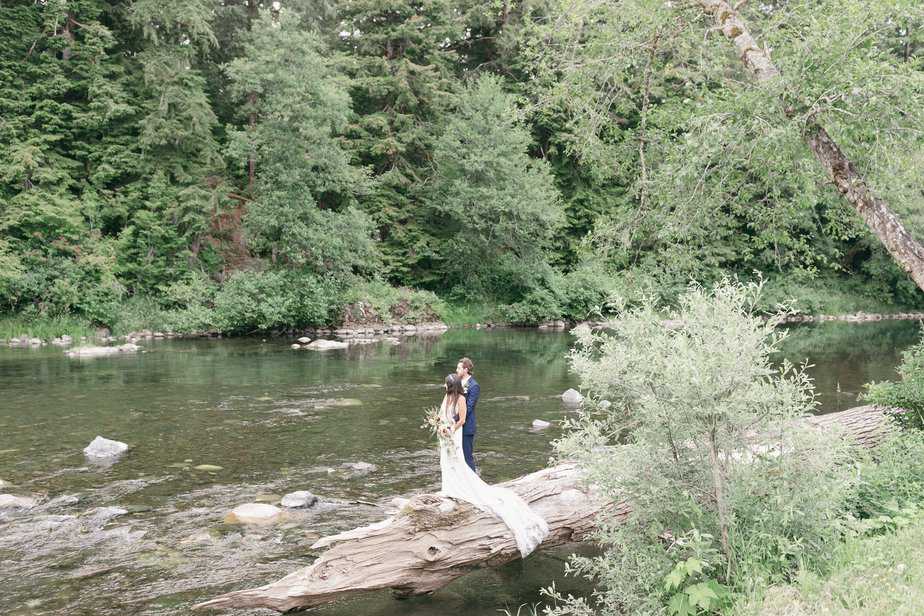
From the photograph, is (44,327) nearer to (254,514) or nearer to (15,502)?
(15,502)

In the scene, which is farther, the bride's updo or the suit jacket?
the suit jacket

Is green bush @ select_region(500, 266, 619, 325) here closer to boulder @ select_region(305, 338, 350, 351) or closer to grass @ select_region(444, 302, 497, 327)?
grass @ select_region(444, 302, 497, 327)

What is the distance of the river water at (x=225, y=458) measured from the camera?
24.7 ft

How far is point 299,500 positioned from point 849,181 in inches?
326

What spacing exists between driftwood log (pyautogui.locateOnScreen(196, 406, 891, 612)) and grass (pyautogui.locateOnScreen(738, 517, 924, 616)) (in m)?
1.07

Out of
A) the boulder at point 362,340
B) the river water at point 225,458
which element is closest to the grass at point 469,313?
the boulder at point 362,340

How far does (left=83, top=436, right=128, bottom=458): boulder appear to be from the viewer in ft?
40.2

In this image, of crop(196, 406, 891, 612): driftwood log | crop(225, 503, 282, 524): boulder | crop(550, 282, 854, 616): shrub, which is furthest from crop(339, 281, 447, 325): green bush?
crop(550, 282, 854, 616): shrub

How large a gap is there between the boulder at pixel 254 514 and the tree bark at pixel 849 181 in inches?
328

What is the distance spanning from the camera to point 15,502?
975 centimetres

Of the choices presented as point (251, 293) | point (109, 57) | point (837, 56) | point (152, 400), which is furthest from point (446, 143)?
point (837, 56)

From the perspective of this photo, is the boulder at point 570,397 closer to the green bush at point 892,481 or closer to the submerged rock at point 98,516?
the green bush at point 892,481

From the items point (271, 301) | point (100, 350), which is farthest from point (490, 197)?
point (100, 350)

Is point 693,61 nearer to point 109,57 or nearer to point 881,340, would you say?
point 881,340
